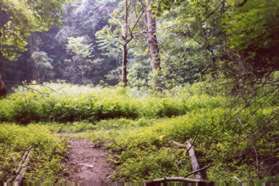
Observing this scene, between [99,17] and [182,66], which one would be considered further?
[99,17]

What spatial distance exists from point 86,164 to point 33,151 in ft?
3.66

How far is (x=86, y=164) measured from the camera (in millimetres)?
8469

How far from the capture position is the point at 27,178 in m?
7.38

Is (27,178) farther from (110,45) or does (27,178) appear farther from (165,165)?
(110,45)

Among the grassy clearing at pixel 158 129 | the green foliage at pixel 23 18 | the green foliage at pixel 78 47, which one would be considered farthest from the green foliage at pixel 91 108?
the green foliage at pixel 78 47

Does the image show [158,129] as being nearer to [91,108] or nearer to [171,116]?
[171,116]

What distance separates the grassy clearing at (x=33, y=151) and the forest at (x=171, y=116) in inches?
0.9

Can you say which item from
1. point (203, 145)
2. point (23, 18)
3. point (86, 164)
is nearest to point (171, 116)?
point (203, 145)

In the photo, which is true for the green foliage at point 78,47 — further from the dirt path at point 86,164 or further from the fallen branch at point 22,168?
the fallen branch at point 22,168

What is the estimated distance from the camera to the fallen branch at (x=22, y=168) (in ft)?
21.9

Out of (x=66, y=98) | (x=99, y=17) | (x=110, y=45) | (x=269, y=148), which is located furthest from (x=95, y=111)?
(x=99, y=17)

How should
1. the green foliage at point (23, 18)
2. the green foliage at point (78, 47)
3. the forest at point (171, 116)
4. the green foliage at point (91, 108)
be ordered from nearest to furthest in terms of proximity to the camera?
the forest at point (171, 116)
the green foliage at point (91, 108)
the green foliage at point (23, 18)
the green foliage at point (78, 47)

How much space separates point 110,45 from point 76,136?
21.8 meters

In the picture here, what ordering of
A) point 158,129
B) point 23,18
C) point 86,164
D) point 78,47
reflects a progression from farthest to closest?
point 78,47 → point 23,18 → point 158,129 → point 86,164
